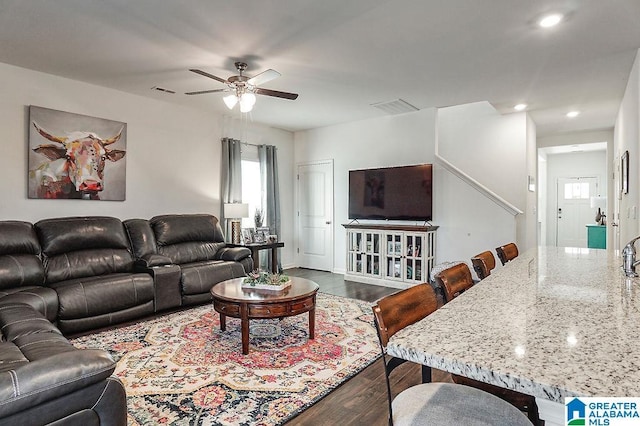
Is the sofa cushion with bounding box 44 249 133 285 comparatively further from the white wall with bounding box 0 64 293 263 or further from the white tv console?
the white tv console

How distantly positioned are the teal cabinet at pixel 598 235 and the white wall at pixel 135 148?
6535 millimetres

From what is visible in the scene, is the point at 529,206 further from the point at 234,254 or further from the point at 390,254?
the point at 234,254

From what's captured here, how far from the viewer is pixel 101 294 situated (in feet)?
11.6

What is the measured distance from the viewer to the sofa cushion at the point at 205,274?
4.21 metres

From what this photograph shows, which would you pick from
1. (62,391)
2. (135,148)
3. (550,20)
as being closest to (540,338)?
(62,391)

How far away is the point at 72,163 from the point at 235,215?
214cm

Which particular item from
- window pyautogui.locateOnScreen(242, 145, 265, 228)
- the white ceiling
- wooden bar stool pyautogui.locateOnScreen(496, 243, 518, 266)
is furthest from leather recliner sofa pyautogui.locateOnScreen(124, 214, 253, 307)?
wooden bar stool pyautogui.locateOnScreen(496, 243, 518, 266)

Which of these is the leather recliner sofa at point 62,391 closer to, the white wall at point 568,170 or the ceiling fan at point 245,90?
the ceiling fan at point 245,90

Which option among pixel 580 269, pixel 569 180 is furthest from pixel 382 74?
pixel 569 180

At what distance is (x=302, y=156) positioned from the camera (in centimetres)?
715

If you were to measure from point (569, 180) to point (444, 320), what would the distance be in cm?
1008

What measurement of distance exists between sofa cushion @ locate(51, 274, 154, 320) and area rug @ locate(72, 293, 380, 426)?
0.76ft

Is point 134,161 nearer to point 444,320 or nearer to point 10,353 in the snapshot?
point 10,353

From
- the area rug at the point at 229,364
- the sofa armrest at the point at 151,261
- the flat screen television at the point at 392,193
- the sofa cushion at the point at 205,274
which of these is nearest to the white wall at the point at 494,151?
the flat screen television at the point at 392,193
